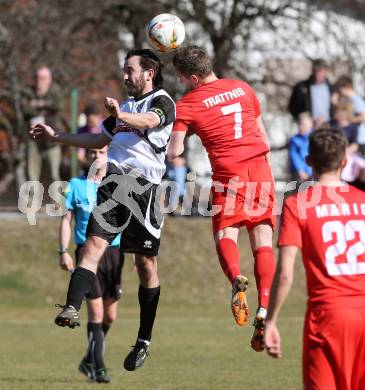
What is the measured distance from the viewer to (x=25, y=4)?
73.0 feet

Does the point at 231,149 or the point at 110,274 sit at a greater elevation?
the point at 231,149

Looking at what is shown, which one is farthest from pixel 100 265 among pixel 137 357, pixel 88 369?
pixel 137 357

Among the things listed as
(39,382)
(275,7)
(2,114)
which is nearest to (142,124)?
(39,382)

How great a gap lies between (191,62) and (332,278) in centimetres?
354

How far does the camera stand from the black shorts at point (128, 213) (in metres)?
8.09

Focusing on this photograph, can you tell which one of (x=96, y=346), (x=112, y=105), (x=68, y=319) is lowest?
(x=96, y=346)

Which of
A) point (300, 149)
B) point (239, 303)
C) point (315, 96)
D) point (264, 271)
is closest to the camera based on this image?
point (239, 303)

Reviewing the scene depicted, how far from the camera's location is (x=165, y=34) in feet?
28.6

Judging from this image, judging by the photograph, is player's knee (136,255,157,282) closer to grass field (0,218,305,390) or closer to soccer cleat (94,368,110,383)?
grass field (0,218,305,390)

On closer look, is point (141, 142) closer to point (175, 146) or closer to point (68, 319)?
point (175, 146)

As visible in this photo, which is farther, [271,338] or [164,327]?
[164,327]

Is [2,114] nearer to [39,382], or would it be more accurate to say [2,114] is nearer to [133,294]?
[133,294]

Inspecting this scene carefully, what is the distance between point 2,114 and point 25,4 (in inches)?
110

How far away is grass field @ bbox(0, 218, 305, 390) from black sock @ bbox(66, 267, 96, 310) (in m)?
1.60
